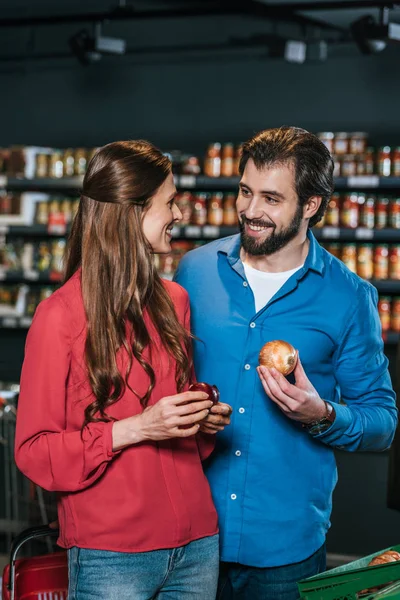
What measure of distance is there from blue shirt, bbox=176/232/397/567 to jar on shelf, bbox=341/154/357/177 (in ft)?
12.5

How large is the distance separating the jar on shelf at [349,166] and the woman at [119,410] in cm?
428

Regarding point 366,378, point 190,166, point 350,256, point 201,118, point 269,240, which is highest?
point 201,118

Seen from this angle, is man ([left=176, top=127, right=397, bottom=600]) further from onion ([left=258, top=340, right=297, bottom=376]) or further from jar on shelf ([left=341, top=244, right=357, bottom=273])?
jar on shelf ([left=341, top=244, right=357, bottom=273])

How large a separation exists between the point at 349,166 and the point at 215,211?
105 cm

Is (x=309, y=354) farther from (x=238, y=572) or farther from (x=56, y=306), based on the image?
(x=56, y=306)

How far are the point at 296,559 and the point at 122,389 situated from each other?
29.7 inches

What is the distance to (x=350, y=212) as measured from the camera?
6176 millimetres

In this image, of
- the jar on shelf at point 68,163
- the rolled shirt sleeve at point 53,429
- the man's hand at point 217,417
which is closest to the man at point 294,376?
the man's hand at point 217,417

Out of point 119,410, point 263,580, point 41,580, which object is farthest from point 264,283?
point 41,580

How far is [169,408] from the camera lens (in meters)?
1.79

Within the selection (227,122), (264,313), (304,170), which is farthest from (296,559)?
(227,122)

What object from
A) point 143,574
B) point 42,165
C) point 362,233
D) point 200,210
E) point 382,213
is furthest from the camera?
point 42,165

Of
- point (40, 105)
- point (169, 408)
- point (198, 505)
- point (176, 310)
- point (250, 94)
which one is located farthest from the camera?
point (40, 105)

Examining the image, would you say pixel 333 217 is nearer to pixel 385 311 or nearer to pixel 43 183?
pixel 385 311
